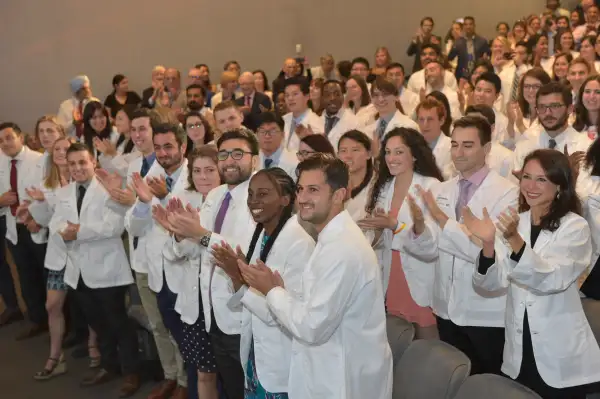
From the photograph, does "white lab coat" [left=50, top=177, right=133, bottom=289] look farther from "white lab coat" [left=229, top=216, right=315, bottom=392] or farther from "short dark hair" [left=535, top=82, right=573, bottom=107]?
"short dark hair" [left=535, top=82, right=573, bottom=107]

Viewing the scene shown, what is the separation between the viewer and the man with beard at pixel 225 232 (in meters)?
3.19

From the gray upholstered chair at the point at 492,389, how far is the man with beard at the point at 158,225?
6.46ft

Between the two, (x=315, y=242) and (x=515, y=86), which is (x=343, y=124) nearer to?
(x=515, y=86)

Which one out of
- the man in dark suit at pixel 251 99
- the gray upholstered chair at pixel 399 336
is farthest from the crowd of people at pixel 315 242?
the man in dark suit at pixel 251 99

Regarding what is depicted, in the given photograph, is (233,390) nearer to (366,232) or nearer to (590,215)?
(366,232)

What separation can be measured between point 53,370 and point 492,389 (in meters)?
3.65

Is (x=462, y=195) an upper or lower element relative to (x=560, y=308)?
upper

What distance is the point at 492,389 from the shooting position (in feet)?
7.09

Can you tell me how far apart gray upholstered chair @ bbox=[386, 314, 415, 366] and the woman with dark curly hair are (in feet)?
2.69

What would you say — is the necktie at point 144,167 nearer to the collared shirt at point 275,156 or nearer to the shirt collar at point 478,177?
the collared shirt at point 275,156

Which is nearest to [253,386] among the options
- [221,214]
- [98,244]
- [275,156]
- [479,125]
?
[221,214]

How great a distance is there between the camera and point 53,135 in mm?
5477

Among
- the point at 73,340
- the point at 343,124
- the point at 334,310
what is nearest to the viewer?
the point at 334,310

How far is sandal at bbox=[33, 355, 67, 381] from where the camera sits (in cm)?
489
